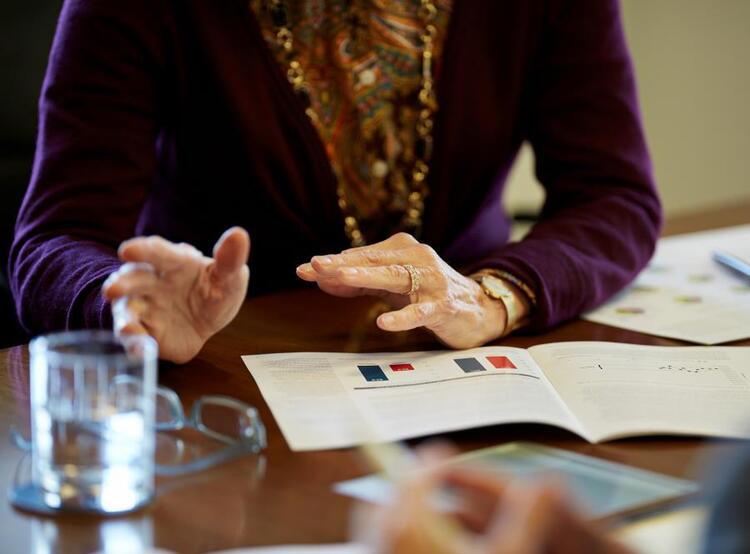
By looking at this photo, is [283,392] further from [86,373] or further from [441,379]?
[86,373]

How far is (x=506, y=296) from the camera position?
1075 mm

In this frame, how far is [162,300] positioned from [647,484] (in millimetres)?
448

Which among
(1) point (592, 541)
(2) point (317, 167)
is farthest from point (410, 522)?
(2) point (317, 167)

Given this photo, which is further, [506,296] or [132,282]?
[506,296]

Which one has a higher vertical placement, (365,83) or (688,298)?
(365,83)

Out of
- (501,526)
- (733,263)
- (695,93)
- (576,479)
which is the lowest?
(695,93)

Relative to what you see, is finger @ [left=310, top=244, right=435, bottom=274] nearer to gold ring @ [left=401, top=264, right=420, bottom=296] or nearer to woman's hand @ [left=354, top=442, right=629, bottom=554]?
gold ring @ [left=401, top=264, right=420, bottom=296]

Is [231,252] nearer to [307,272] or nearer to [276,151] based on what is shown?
[307,272]

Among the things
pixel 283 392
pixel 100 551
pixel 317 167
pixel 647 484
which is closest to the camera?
pixel 100 551

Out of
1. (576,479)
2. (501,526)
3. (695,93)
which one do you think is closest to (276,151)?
(576,479)

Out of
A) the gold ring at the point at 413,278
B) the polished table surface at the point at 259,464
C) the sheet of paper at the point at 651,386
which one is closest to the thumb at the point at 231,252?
the polished table surface at the point at 259,464

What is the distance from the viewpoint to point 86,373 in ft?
2.00

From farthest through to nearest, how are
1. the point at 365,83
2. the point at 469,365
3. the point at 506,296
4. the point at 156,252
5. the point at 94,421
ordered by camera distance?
the point at 365,83 < the point at 506,296 < the point at 469,365 < the point at 156,252 < the point at 94,421

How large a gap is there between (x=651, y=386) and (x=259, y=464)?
15.6 inches
